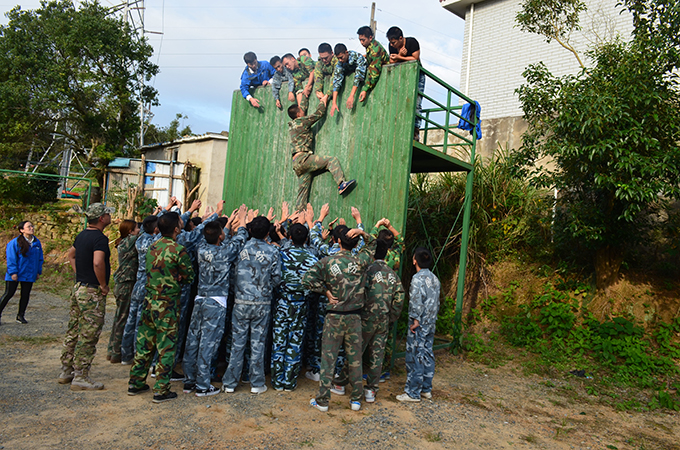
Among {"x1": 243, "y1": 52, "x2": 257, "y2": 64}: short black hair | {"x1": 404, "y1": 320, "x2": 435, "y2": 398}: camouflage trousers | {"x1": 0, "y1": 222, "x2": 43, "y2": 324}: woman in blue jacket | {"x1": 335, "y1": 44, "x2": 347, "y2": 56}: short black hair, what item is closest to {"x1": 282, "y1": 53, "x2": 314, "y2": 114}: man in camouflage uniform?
{"x1": 243, "y1": 52, "x2": 257, "y2": 64}: short black hair

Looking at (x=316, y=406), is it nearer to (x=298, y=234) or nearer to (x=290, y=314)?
(x=290, y=314)

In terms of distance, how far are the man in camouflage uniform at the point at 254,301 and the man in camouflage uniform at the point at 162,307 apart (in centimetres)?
58

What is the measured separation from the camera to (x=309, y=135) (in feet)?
25.6

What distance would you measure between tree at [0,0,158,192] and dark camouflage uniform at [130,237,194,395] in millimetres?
A: 15071

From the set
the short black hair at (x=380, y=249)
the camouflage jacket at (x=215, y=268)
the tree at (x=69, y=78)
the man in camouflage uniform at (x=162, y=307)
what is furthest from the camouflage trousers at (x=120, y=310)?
the tree at (x=69, y=78)

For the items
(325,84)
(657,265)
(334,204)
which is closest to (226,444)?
(334,204)

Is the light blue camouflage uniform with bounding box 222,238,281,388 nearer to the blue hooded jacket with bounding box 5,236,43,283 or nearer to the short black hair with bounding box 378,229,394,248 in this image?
the short black hair with bounding box 378,229,394,248

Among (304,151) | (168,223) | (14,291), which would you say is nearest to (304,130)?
(304,151)

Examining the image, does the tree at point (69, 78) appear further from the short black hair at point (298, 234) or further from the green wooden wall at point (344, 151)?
the short black hair at point (298, 234)

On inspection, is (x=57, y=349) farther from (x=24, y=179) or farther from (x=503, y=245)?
(x=24, y=179)

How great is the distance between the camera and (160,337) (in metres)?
4.60

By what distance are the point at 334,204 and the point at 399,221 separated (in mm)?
1426

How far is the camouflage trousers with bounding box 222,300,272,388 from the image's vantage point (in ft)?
16.2

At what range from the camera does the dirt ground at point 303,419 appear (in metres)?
3.89
